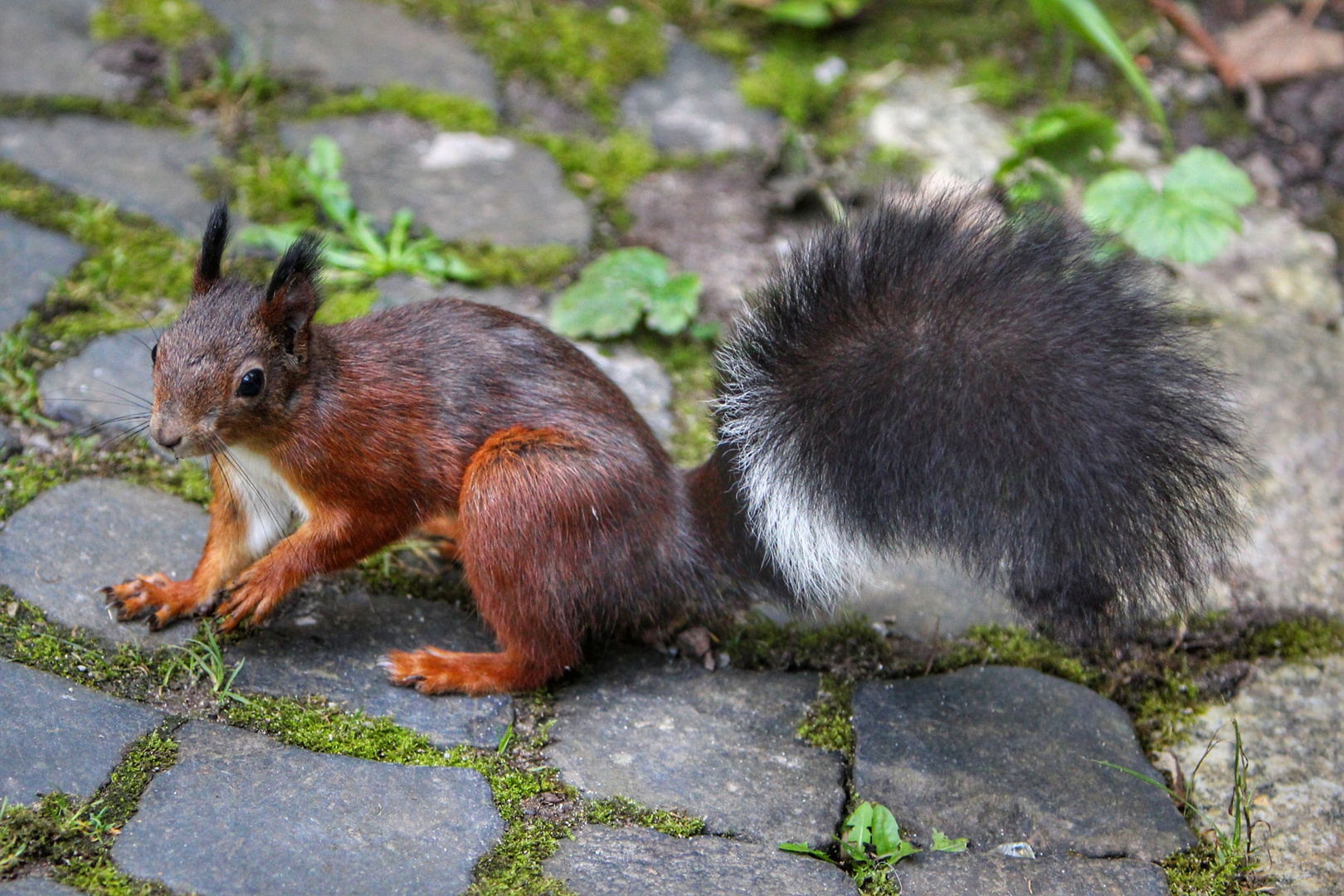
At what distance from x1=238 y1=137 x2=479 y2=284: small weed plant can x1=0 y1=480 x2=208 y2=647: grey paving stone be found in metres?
0.89

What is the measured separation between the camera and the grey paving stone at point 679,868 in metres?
1.91

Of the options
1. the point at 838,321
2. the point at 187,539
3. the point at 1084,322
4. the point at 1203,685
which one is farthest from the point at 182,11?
the point at 1203,685

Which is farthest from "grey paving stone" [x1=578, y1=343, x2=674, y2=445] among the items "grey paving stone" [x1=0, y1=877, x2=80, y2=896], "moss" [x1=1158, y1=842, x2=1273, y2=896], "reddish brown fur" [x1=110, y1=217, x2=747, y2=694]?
"grey paving stone" [x1=0, y1=877, x2=80, y2=896]

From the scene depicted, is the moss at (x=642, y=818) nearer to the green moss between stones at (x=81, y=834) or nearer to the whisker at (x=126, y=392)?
the green moss between stones at (x=81, y=834)

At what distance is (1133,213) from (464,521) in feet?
6.83

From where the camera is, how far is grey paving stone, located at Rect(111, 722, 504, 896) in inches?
70.9

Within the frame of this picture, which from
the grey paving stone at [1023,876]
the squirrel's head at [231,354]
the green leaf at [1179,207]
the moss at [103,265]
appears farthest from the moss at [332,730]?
the green leaf at [1179,207]

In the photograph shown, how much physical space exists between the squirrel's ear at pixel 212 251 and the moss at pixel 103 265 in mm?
786

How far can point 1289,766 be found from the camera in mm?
2301

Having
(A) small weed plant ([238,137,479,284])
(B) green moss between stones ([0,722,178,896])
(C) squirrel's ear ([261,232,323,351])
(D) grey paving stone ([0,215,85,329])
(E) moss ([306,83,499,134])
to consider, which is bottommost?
(B) green moss between stones ([0,722,178,896])

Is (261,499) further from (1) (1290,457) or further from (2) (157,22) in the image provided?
(1) (1290,457)

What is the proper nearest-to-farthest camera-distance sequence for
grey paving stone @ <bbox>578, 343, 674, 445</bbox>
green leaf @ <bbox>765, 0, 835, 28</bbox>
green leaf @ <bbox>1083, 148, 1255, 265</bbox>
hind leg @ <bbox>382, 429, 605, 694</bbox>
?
1. hind leg @ <bbox>382, 429, 605, 694</bbox>
2. grey paving stone @ <bbox>578, 343, 674, 445</bbox>
3. green leaf @ <bbox>1083, 148, 1255, 265</bbox>
4. green leaf @ <bbox>765, 0, 835, 28</bbox>

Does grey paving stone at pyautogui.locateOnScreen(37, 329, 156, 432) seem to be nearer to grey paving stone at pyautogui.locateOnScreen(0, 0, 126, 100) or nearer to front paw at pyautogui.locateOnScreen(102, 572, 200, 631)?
front paw at pyautogui.locateOnScreen(102, 572, 200, 631)

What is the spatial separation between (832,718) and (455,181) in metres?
2.07
